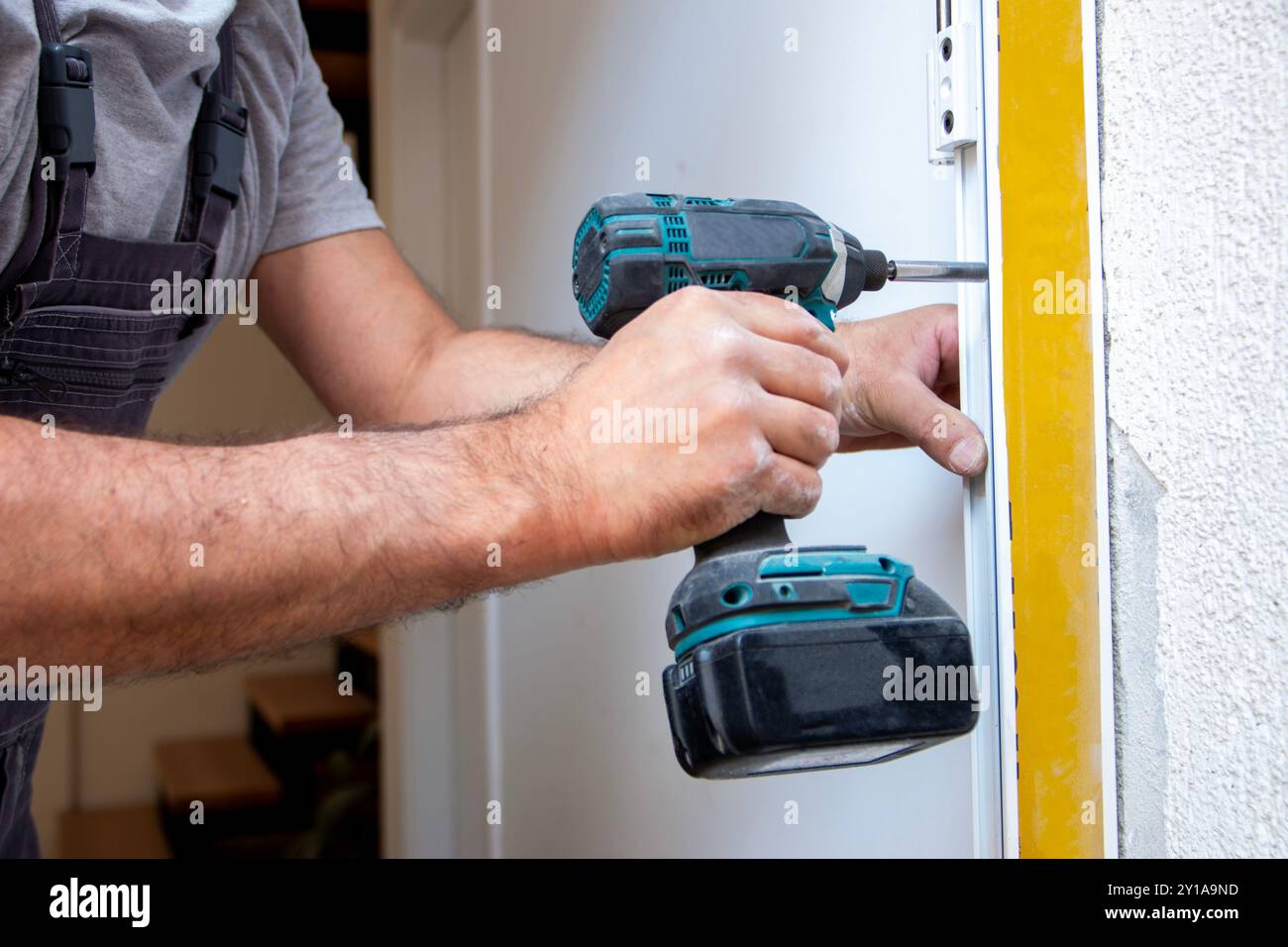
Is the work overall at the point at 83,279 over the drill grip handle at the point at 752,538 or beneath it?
over

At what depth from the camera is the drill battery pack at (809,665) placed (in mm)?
523

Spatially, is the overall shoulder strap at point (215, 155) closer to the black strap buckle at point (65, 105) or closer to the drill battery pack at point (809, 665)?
the black strap buckle at point (65, 105)

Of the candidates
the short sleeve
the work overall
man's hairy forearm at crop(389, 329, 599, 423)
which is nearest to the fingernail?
man's hairy forearm at crop(389, 329, 599, 423)

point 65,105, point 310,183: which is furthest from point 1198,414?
point 310,183

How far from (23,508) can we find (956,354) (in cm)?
61

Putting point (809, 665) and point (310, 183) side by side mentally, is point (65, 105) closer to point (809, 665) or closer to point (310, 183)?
point (310, 183)

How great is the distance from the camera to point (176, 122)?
2.82ft

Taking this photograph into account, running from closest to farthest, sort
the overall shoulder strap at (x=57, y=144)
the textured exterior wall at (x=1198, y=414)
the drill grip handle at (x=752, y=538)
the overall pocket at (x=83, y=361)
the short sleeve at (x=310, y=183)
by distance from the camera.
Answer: the textured exterior wall at (x=1198, y=414) → the drill grip handle at (x=752, y=538) → the overall shoulder strap at (x=57, y=144) → the overall pocket at (x=83, y=361) → the short sleeve at (x=310, y=183)

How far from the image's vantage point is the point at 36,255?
0.79 m

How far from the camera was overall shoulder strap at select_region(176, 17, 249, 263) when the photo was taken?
0.90 metres

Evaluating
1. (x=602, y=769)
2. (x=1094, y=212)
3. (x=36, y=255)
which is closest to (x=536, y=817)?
(x=602, y=769)

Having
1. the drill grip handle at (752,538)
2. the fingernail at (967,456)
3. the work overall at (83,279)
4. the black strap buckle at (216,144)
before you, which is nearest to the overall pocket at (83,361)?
the work overall at (83,279)

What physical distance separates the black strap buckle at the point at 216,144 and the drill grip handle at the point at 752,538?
0.61m
